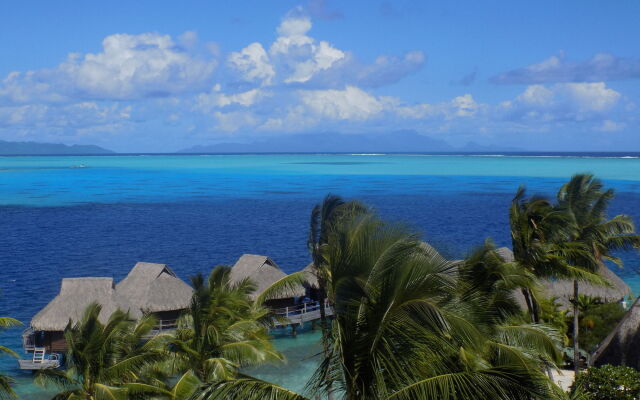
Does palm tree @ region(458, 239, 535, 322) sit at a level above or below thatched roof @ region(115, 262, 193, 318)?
above

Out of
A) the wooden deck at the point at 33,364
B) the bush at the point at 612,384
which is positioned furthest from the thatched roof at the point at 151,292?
the bush at the point at 612,384

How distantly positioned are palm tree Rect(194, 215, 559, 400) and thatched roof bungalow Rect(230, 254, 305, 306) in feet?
64.9

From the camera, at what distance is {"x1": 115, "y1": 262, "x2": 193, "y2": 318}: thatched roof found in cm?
2381

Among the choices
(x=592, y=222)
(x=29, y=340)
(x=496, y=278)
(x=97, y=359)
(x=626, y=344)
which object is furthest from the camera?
(x=29, y=340)

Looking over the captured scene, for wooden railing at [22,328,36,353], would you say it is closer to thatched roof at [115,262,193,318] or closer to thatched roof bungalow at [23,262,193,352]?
thatched roof bungalow at [23,262,193,352]

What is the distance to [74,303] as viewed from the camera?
73.3ft

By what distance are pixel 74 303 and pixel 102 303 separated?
911mm

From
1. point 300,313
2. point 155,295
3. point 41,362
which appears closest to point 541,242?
point 300,313

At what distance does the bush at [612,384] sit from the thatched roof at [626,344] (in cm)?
350

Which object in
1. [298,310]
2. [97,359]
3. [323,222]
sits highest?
[323,222]

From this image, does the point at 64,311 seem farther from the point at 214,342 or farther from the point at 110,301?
the point at 214,342

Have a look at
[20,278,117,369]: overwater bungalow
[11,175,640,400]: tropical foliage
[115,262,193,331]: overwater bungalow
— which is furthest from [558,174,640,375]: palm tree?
[20,278,117,369]: overwater bungalow

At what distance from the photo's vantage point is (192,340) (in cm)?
1227

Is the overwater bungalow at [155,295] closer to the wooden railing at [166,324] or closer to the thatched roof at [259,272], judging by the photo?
the wooden railing at [166,324]
